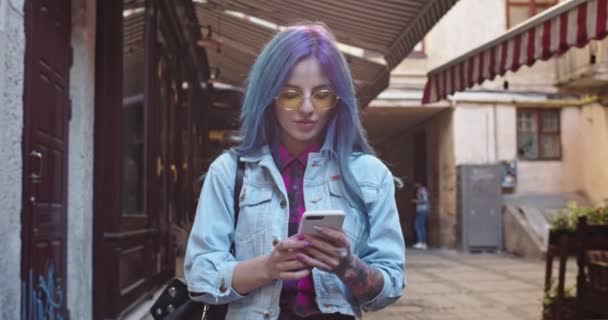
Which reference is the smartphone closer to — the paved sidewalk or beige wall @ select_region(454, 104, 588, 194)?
the paved sidewalk

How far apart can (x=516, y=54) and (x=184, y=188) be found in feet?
23.0

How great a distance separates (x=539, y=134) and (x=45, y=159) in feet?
49.6

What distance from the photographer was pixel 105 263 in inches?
201

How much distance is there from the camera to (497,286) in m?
9.29

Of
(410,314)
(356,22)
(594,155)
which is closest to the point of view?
(410,314)

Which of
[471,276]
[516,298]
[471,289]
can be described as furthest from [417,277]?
[516,298]

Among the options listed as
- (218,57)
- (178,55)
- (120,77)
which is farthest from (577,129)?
(120,77)

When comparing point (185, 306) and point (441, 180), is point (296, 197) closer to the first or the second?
point (185, 306)

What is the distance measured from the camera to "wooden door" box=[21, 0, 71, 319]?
11.8 feet

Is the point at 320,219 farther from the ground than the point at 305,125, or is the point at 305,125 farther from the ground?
the point at 305,125

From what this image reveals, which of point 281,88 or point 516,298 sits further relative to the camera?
point 516,298

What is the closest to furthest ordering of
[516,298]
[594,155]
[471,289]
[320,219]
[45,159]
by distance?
1. [320,219]
2. [45,159]
3. [516,298]
4. [471,289]
5. [594,155]

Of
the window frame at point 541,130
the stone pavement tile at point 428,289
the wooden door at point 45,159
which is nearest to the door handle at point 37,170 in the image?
the wooden door at point 45,159

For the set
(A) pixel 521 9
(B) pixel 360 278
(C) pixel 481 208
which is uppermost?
(A) pixel 521 9
